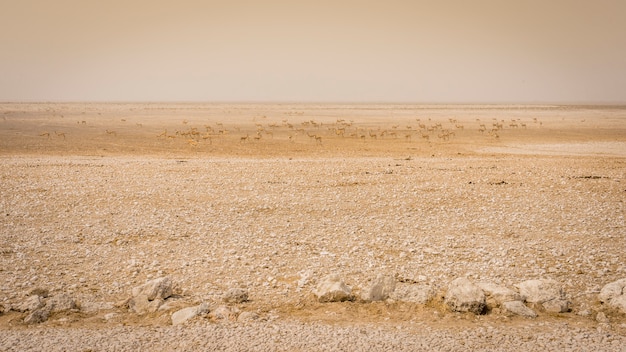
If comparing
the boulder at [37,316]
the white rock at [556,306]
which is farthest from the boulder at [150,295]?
the white rock at [556,306]

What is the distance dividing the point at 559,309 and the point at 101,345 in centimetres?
763

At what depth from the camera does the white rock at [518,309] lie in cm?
781

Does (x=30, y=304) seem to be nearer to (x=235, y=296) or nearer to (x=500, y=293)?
(x=235, y=296)

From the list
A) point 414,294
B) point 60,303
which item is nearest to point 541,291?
point 414,294

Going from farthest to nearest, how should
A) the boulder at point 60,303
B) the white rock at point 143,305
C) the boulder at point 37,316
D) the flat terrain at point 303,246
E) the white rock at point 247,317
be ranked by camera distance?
1. the white rock at point 143,305
2. the boulder at point 60,303
3. the white rock at point 247,317
4. the boulder at point 37,316
5. the flat terrain at point 303,246

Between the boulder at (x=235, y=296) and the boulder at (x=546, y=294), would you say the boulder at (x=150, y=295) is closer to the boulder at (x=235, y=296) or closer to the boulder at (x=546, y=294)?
the boulder at (x=235, y=296)

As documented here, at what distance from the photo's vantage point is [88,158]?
2750 cm

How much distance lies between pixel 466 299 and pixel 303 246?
4.54 metres

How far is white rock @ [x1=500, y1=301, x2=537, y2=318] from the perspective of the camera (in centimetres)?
781

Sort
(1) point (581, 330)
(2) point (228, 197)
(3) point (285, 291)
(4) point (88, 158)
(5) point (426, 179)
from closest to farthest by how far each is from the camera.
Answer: (1) point (581, 330) → (3) point (285, 291) → (2) point (228, 197) → (5) point (426, 179) → (4) point (88, 158)

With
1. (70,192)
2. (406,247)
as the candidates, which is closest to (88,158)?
(70,192)

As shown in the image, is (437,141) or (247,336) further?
(437,141)

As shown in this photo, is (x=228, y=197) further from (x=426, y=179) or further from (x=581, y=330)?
(x=581, y=330)

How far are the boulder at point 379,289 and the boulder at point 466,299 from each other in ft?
3.44
